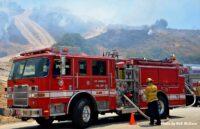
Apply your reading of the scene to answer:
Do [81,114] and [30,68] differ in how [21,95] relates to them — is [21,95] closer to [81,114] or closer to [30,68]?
[30,68]

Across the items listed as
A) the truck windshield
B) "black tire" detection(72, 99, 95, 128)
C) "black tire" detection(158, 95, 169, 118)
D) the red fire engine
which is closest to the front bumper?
the red fire engine

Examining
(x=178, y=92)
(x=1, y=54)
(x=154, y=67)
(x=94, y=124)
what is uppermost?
(x=1, y=54)

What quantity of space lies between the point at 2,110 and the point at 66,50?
2.88 meters

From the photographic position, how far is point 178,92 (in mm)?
17766

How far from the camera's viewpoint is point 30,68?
1302 cm

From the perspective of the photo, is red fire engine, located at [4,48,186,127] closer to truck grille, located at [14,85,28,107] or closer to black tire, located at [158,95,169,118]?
truck grille, located at [14,85,28,107]

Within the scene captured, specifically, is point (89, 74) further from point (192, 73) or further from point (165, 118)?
point (192, 73)

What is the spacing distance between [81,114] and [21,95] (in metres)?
2.05

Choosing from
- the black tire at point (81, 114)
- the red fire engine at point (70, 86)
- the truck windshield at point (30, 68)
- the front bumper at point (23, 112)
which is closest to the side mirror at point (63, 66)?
the red fire engine at point (70, 86)

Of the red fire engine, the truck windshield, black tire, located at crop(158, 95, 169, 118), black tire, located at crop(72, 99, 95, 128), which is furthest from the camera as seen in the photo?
black tire, located at crop(158, 95, 169, 118)

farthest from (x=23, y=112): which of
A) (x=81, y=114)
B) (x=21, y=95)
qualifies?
(x=81, y=114)

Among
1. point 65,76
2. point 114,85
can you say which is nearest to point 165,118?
point 114,85

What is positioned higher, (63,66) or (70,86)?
(63,66)

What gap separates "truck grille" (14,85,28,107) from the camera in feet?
41.6
